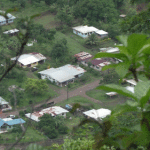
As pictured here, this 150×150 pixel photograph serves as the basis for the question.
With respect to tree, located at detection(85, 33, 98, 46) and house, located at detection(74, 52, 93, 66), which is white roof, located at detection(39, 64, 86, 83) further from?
tree, located at detection(85, 33, 98, 46)

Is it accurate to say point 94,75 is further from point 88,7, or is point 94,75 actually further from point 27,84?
point 88,7

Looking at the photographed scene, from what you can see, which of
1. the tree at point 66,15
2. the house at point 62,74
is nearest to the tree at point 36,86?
the house at point 62,74

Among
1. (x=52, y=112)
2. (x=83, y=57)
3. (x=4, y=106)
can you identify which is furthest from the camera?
(x=83, y=57)

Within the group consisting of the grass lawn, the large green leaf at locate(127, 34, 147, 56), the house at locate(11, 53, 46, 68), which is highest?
the large green leaf at locate(127, 34, 147, 56)

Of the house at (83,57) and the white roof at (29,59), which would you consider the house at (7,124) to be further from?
the house at (83,57)

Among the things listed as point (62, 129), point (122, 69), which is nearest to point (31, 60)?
point (62, 129)

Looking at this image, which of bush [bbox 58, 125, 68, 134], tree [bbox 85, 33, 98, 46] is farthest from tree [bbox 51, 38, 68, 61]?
bush [bbox 58, 125, 68, 134]

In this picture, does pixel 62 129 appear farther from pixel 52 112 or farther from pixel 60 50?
pixel 60 50

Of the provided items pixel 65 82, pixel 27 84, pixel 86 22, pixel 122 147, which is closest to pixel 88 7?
pixel 86 22
